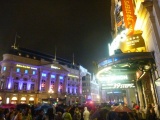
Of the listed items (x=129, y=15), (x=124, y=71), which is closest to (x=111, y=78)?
(x=124, y=71)

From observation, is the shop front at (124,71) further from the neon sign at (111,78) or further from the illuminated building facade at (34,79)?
the illuminated building facade at (34,79)

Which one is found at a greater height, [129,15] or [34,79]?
[129,15]

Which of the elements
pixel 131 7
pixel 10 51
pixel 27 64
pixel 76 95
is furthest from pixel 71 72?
pixel 131 7

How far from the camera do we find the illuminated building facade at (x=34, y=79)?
189 feet

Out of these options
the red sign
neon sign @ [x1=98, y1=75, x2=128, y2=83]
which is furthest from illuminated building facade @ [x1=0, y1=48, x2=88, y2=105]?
the red sign

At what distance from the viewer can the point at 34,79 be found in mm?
66312

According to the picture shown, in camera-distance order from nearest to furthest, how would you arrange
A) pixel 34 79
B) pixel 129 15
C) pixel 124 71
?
Answer: pixel 129 15 → pixel 124 71 → pixel 34 79

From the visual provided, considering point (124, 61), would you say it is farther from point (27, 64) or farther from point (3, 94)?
point (27, 64)

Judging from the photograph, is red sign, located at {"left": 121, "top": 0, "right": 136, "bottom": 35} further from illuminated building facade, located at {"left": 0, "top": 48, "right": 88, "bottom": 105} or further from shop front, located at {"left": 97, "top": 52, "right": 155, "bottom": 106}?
illuminated building facade, located at {"left": 0, "top": 48, "right": 88, "bottom": 105}

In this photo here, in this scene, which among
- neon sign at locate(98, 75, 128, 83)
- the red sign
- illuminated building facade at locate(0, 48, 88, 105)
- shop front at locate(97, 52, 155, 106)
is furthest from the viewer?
illuminated building facade at locate(0, 48, 88, 105)

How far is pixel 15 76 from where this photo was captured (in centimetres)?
5991

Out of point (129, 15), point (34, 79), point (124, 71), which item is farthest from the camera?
point (34, 79)

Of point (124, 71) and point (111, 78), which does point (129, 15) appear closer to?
point (124, 71)

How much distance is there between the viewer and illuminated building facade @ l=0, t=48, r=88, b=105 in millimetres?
57487
